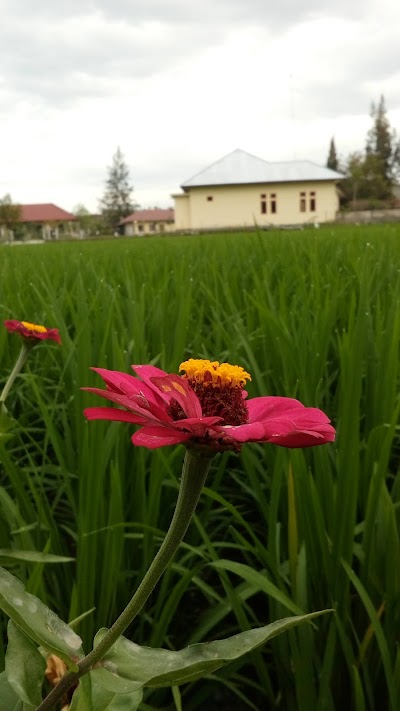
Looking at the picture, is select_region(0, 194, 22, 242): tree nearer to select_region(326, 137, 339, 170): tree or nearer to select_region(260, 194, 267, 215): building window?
select_region(260, 194, 267, 215): building window

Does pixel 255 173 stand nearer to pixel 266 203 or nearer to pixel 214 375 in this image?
pixel 266 203

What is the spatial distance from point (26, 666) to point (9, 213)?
35.3m

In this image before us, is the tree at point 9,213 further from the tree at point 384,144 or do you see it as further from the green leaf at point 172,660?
the green leaf at point 172,660

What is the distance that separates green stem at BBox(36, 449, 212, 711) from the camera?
0.89 feet

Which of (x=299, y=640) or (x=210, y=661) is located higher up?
(x=210, y=661)

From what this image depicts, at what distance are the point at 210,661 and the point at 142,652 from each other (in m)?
0.06

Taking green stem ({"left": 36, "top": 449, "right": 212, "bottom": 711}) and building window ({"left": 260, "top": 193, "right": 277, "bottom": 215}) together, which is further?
building window ({"left": 260, "top": 193, "right": 277, "bottom": 215})

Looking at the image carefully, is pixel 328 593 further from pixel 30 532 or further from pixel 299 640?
pixel 30 532

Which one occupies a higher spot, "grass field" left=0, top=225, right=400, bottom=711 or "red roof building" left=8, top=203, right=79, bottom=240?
"red roof building" left=8, top=203, right=79, bottom=240

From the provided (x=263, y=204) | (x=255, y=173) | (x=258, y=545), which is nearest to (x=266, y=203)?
(x=263, y=204)

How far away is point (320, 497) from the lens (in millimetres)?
646

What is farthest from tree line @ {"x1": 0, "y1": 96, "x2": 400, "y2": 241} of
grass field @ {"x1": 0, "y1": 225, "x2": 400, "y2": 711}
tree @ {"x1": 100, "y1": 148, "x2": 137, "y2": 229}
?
grass field @ {"x1": 0, "y1": 225, "x2": 400, "y2": 711}

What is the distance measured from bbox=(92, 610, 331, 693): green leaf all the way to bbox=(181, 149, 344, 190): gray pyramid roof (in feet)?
76.1

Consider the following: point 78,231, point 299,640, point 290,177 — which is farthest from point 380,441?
point 78,231
